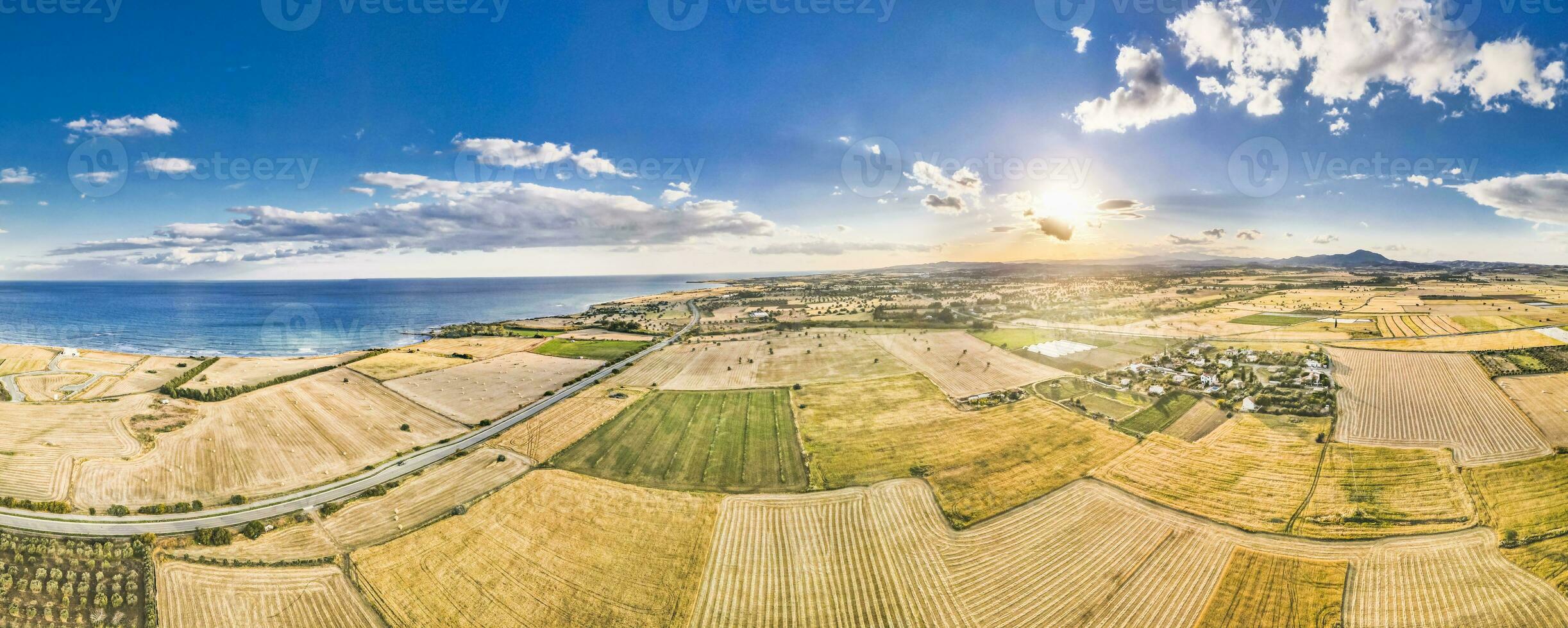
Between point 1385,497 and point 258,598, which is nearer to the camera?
point 258,598

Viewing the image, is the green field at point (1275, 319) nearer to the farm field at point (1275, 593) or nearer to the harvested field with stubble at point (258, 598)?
the farm field at point (1275, 593)

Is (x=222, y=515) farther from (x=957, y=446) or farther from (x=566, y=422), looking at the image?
(x=957, y=446)

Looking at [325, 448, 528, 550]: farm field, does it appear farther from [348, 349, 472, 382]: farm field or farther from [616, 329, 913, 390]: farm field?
[348, 349, 472, 382]: farm field

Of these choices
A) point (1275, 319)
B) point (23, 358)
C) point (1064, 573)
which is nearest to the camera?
point (1064, 573)

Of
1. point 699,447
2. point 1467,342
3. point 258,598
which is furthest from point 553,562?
point 1467,342

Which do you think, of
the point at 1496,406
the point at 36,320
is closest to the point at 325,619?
the point at 1496,406

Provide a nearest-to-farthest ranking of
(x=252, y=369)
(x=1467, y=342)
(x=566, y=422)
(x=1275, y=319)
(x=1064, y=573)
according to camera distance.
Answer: (x=1064, y=573) → (x=566, y=422) → (x=1467, y=342) → (x=252, y=369) → (x=1275, y=319)

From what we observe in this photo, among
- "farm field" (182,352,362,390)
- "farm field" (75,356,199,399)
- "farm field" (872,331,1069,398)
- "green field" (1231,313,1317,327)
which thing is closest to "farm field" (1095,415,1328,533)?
"farm field" (872,331,1069,398)

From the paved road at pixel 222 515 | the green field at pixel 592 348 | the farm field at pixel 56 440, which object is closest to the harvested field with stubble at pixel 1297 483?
the paved road at pixel 222 515
